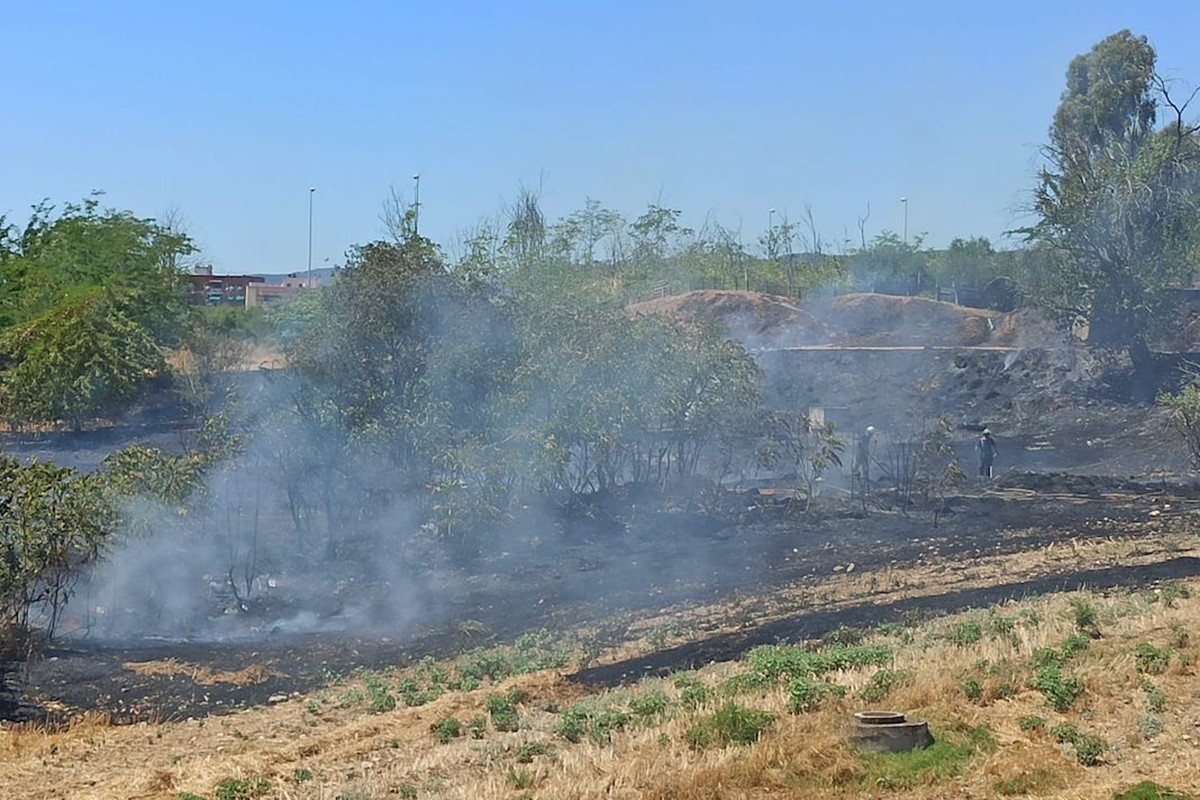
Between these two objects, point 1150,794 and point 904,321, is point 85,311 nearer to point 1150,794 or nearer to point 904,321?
point 904,321

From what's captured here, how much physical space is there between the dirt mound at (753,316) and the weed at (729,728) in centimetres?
4310

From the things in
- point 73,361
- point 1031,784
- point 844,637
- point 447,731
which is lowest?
point 447,731

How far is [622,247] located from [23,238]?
32.5 m

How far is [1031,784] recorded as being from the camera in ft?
27.4

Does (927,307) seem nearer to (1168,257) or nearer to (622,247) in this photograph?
(1168,257)

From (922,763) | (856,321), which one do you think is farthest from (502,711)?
(856,321)

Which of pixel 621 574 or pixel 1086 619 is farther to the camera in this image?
pixel 621 574

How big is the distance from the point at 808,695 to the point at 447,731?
3042mm

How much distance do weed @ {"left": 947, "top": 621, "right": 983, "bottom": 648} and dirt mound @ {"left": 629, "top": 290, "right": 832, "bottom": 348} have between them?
39.4 m

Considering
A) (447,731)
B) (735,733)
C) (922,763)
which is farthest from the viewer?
(447,731)

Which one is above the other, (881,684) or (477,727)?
(881,684)

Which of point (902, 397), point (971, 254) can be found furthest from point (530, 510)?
point (971, 254)

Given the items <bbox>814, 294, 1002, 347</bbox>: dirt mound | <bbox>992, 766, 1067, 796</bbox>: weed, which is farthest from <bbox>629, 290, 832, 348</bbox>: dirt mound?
<bbox>992, 766, 1067, 796</bbox>: weed

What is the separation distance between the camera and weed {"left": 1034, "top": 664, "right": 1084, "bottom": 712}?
9.92m
